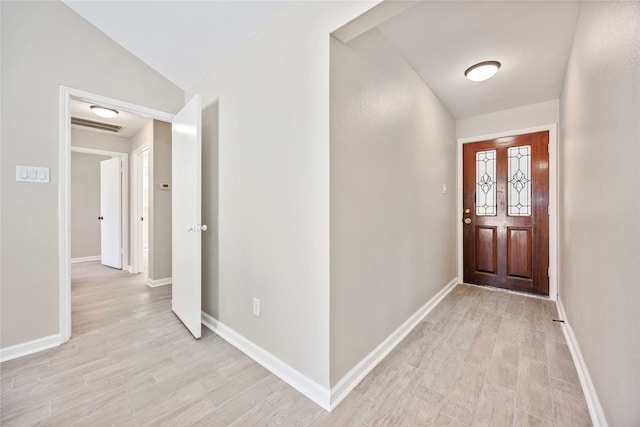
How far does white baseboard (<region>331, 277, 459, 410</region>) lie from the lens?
1.47 meters

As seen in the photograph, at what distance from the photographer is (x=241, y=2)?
1726mm

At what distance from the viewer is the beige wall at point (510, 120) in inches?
121

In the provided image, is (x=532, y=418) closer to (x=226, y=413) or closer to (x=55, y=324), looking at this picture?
(x=226, y=413)

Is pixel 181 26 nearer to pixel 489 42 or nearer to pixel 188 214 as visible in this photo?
pixel 188 214

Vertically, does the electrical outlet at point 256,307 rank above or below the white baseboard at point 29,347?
above

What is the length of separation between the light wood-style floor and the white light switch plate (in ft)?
4.37

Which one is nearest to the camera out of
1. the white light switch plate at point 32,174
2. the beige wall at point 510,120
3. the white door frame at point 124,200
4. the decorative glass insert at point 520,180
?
the white light switch plate at point 32,174

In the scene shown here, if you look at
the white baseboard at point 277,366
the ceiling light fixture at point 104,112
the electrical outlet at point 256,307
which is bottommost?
the white baseboard at point 277,366

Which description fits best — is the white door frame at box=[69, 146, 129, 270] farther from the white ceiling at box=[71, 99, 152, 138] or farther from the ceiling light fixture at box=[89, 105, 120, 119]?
the ceiling light fixture at box=[89, 105, 120, 119]

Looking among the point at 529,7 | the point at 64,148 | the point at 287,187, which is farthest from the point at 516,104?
the point at 64,148

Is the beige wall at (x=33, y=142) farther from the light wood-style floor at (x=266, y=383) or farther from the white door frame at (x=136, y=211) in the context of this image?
the white door frame at (x=136, y=211)

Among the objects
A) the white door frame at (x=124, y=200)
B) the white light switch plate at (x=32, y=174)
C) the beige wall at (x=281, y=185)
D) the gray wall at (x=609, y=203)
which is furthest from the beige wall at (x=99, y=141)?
the gray wall at (x=609, y=203)

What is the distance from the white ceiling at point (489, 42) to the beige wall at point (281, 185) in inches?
30.6

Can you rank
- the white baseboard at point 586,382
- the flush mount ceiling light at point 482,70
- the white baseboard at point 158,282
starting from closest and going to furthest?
1. the white baseboard at point 586,382
2. the flush mount ceiling light at point 482,70
3. the white baseboard at point 158,282
